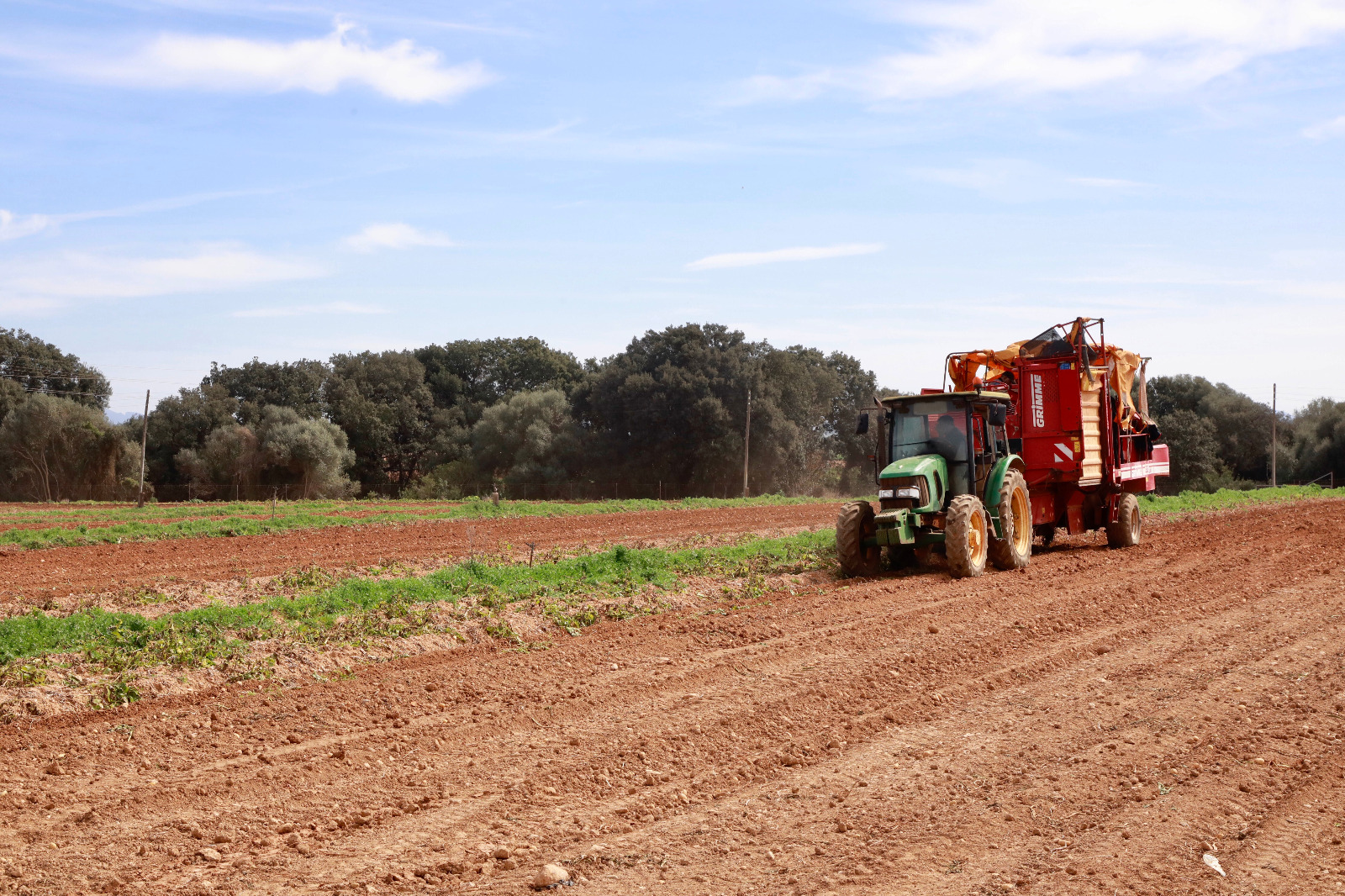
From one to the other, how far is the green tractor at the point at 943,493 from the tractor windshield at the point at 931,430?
12mm

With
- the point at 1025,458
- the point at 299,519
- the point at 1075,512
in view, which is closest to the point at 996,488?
the point at 1025,458

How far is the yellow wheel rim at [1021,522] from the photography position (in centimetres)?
1548

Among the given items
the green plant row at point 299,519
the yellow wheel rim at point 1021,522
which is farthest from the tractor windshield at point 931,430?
the green plant row at point 299,519

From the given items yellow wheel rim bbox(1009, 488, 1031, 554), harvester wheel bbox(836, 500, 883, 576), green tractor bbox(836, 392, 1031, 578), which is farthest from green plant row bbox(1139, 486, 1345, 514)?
harvester wheel bbox(836, 500, 883, 576)

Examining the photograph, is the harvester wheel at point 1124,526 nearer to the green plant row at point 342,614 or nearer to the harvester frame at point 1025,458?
the harvester frame at point 1025,458

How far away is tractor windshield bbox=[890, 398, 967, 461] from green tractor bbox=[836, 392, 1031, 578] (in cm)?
1

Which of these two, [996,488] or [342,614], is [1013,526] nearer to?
[996,488]

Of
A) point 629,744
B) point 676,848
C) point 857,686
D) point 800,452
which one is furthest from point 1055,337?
point 800,452

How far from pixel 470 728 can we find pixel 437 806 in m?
1.49

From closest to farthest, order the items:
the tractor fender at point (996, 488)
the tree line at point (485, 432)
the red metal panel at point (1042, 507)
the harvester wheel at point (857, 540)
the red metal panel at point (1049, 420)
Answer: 1. the harvester wheel at point (857, 540)
2. the tractor fender at point (996, 488)
3. the red metal panel at point (1049, 420)
4. the red metal panel at point (1042, 507)
5. the tree line at point (485, 432)

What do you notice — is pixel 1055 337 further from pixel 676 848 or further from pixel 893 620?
pixel 676 848

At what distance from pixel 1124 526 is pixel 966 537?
18.9ft

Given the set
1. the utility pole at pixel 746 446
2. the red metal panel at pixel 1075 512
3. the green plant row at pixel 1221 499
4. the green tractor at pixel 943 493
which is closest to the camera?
the green tractor at pixel 943 493

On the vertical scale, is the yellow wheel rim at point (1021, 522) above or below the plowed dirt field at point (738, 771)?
above
